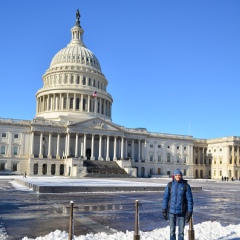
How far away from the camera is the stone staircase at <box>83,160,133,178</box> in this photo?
3444 inches

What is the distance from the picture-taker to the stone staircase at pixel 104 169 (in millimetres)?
87488

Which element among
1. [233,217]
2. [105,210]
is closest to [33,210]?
[105,210]

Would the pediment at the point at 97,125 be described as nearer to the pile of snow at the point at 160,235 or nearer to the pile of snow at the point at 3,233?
the pile of snow at the point at 3,233

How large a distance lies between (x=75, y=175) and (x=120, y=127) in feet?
90.1

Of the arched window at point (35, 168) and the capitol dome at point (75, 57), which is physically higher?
the capitol dome at point (75, 57)

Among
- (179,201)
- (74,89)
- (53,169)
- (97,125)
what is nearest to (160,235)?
(179,201)

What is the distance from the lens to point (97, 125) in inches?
4126

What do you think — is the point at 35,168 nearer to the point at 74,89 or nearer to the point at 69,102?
the point at 69,102

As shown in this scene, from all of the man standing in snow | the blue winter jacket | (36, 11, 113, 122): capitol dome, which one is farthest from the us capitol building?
the blue winter jacket

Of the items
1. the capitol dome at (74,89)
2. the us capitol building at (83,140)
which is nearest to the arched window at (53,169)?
the us capitol building at (83,140)

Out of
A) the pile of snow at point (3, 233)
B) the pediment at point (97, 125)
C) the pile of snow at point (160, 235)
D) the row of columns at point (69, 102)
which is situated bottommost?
the pile of snow at point (3, 233)

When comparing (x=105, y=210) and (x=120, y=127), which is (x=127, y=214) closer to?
(x=105, y=210)

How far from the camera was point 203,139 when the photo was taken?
443 feet

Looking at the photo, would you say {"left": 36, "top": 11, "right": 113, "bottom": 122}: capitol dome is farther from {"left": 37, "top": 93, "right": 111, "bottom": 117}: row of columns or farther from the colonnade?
the colonnade
